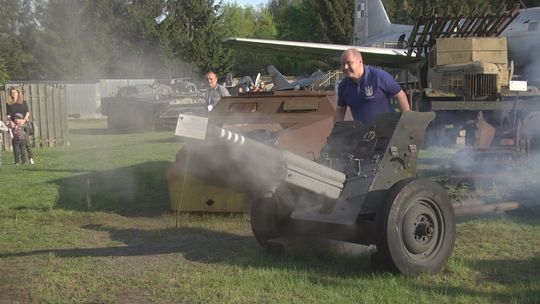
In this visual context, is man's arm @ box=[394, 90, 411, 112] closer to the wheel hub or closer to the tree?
the wheel hub

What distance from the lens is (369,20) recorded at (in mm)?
32594

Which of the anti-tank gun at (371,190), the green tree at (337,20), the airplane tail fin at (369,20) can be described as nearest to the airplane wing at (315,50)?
the airplane tail fin at (369,20)

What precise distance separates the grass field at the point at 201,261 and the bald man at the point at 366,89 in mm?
1203

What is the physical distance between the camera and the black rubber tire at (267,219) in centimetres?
517

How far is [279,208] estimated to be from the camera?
5.17m

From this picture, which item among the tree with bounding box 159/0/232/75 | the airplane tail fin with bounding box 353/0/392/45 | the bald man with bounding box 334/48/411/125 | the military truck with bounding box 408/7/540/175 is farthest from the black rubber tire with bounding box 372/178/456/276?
the airplane tail fin with bounding box 353/0/392/45

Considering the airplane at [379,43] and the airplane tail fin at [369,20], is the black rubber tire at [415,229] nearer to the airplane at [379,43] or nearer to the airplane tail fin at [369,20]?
the airplane at [379,43]

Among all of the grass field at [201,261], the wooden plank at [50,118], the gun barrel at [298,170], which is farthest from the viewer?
the wooden plank at [50,118]

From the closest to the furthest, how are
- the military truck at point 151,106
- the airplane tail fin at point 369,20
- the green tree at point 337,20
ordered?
the military truck at point 151,106 < the airplane tail fin at point 369,20 < the green tree at point 337,20

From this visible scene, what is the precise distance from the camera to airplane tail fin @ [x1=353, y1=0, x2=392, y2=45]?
3188 cm

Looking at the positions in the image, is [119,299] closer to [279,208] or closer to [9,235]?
[279,208]

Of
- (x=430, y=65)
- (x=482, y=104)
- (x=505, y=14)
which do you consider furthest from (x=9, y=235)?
(x=505, y=14)

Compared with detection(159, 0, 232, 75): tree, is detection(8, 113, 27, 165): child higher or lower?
lower

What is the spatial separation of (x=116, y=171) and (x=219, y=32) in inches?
1328
